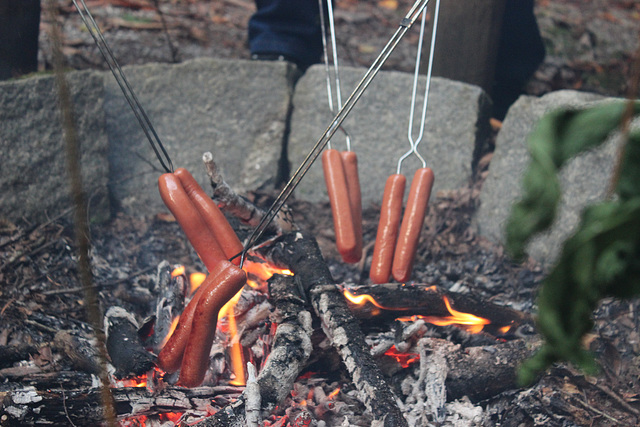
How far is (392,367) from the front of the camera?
1.99 m

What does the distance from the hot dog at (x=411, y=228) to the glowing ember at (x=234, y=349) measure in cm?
66

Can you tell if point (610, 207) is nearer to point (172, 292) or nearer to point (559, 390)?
point (559, 390)

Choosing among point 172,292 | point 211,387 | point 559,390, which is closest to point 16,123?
point 172,292

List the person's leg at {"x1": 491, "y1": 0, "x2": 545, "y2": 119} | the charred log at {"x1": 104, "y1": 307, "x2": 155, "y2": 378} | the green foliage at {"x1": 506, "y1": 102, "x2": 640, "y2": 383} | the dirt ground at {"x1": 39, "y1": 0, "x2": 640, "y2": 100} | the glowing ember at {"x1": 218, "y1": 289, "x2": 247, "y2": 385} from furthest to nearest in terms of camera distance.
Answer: the dirt ground at {"x1": 39, "y1": 0, "x2": 640, "y2": 100}, the person's leg at {"x1": 491, "y1": 0, "x2": 545, "y2": 119}, the glowing ember at {"x1": 218, "y1": 289, "x2": 247, "y2": 385}, the charred log at {"x1": 104, "y1": 307, "x2": 155, "y2": 378}, the green foliage at {"x1": 506, "y1": 102, "x2": 640, "y2": 383}

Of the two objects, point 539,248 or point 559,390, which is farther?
point 539,248

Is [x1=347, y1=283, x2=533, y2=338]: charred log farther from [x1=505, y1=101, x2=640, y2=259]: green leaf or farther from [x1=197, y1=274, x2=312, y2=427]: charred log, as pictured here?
[x1=505, y1=101, x2=640, y2=259]: green leaf

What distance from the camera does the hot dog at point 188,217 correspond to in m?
1.85

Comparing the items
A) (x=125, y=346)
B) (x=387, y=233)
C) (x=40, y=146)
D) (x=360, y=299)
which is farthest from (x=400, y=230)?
(x=40, y=146)

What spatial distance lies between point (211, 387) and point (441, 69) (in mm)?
2480

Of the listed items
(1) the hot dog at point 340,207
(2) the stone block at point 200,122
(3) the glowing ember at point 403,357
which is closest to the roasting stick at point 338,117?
→ (1) the hot dog at point 340,207

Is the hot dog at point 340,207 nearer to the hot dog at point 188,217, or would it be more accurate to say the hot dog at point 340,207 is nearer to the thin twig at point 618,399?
the hot dog at point 188,217

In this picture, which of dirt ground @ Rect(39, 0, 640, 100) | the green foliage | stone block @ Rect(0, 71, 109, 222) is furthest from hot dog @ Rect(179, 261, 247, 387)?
dirt ground @ Rect(39, 0, 640, 100)

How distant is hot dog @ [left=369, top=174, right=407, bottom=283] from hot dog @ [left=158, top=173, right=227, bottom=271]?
0.70m

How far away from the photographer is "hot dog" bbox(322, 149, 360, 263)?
2252 millimetres
